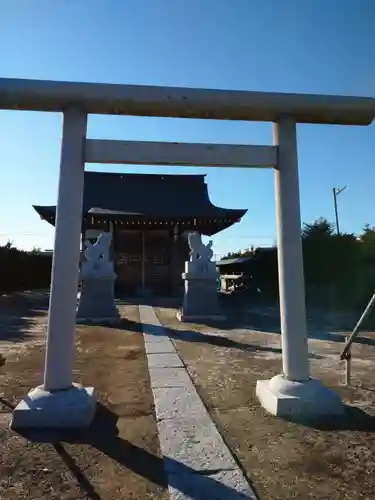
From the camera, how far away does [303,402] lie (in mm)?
3268

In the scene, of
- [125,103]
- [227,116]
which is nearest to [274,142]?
[227,116]

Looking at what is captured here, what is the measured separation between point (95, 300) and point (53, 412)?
7.04m

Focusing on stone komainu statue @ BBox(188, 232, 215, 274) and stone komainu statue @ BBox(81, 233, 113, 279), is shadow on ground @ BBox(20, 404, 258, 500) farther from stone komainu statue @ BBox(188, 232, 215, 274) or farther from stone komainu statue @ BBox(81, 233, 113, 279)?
stone komainu statue @ BBox(188, 232, 215, 274)

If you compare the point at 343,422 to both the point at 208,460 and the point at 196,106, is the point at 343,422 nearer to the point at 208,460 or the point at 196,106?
the point at 208,460

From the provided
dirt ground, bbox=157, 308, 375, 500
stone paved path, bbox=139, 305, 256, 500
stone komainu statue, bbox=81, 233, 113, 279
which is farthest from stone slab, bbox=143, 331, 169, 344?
stone komainu statue, bbox=81, 233, 113, 279

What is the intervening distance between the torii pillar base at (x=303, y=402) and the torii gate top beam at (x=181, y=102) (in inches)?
104

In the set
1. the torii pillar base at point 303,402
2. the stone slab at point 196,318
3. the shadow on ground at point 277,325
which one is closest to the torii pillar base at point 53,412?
the torii pillar base at point 303,402

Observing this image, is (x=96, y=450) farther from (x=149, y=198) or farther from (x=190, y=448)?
(x=149, y=198)

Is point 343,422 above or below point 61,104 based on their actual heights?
below

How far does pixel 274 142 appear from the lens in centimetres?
378

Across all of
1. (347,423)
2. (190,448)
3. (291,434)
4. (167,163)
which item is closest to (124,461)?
(190,448)

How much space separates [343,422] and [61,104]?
12.6 ft

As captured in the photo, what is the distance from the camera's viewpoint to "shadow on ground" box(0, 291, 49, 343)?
7871 mm

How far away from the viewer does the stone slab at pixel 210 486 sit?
2074 millimetres
